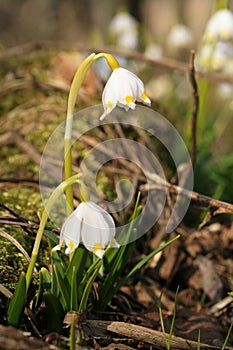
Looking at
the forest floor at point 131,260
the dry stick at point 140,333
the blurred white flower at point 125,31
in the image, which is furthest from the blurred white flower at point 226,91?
the dry stick at point 140,333

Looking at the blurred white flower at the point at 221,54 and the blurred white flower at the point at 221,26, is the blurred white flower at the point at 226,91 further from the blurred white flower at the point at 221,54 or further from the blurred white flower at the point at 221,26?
the blurred white flower at the point at 221,26

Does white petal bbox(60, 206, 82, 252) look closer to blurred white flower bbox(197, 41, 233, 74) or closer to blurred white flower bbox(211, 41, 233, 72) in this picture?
blurred white flower bbox(197, 41, 233, 74)

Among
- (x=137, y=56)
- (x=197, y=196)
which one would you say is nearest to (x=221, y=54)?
(x=137, y=56)

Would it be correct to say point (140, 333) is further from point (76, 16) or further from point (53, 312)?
point (76, 16)

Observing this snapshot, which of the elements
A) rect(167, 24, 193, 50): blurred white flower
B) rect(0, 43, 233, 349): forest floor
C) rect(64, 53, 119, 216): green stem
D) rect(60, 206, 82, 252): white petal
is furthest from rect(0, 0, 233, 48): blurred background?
rect(60, 206, 82, 252): white petal

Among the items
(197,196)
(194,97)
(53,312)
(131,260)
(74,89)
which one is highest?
(74,89)

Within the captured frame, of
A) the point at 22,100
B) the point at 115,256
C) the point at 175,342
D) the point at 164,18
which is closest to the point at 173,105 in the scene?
the point at 22,100
